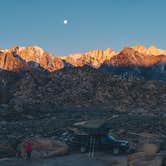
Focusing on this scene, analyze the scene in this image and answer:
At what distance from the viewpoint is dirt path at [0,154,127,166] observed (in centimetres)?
2283

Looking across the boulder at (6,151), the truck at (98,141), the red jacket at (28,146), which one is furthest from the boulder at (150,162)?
the boulder at (6,151)

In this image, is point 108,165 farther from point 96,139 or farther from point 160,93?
point 160,93

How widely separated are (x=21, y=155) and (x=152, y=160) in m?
10.0

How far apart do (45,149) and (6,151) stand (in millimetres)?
2950

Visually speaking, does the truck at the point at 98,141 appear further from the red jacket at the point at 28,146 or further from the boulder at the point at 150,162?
the boulder at the point at 150,162

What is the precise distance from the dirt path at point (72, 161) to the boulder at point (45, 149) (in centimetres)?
82

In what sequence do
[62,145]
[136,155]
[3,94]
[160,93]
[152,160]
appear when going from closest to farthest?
[152,160] < [136,155] < [62,145] < [3,94] < [160,93]

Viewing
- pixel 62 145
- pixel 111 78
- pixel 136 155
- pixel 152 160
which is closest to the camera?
pixel 152 160

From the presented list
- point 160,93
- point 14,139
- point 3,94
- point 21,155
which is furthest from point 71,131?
point 160,93

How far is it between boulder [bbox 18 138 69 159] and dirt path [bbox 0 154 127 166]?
824 millimetres

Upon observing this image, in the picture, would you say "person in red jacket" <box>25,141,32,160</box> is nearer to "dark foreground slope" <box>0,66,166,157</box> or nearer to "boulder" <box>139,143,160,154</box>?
"boulder" <box>139,143,160,154</box>

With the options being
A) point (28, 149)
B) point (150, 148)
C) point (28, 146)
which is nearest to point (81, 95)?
point (150, 148)

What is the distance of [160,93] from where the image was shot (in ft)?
266

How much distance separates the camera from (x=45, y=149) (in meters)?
25.6
